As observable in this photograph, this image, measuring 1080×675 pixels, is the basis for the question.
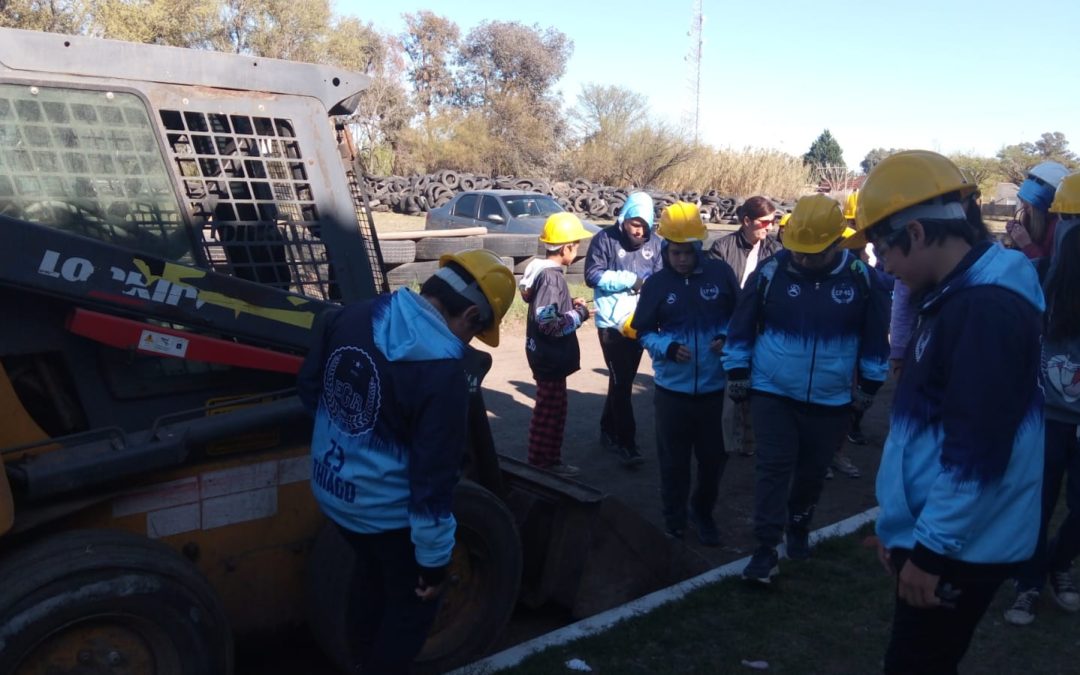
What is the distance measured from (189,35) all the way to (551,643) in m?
33.4

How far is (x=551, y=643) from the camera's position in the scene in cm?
403

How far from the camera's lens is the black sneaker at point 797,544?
200 inches

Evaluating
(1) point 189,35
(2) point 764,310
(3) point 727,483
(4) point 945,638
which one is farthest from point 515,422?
(1) point 189,35

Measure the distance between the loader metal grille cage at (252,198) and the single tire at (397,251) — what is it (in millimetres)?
8489

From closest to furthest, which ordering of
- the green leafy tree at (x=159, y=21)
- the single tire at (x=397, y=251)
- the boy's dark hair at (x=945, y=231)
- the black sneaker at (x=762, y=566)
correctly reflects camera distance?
the boy's dark hair at (x=945, y=231)
the black sneaker at (x=762, y=566)
the single tire at (x=397, y=251)
the green leafy tree at (x=159, y=21)

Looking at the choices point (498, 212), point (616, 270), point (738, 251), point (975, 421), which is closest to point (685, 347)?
point (616, 270)

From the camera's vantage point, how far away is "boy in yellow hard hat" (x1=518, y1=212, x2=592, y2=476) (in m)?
6.22

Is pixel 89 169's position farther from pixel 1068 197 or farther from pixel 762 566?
pixel 1068 197

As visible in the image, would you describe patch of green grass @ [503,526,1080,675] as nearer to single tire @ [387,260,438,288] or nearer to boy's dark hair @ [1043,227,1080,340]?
boy's dark hair @ [1043,227,1080,340]

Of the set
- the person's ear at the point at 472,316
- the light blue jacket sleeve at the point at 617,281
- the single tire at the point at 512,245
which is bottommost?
the single tire at the point at 512,245

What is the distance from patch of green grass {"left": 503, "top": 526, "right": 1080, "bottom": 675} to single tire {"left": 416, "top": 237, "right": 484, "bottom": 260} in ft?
29.5

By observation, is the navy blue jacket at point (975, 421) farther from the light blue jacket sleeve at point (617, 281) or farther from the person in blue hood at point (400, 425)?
the light blue jacket sleeve at point (617, 281)

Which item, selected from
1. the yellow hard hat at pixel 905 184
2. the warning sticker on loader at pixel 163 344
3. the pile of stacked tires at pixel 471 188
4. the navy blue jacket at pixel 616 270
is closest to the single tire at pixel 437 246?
the navy blue jacket at pixel 616 270

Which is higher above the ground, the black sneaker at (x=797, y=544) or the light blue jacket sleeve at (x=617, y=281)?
the light blue jacket sleeve at (x=617, y=281)
